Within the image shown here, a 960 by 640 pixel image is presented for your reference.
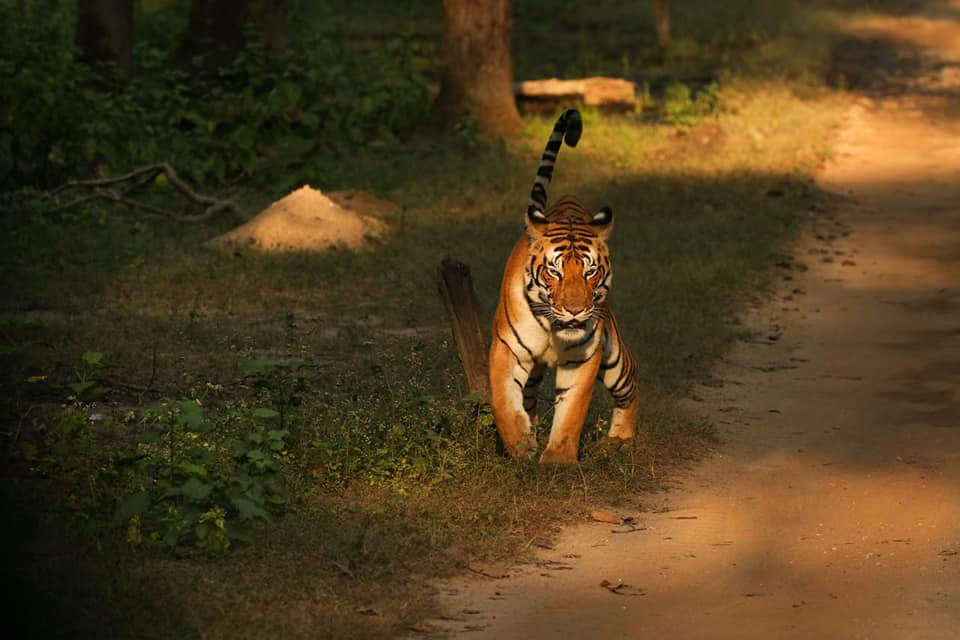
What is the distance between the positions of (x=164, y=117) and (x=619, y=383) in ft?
30.2

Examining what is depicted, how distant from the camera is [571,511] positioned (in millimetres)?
7246

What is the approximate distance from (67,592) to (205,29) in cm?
1543

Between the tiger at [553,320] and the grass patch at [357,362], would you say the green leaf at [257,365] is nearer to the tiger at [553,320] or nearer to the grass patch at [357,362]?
the grass patch at [357,362]

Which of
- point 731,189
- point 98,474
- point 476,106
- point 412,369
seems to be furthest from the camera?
point 476,106

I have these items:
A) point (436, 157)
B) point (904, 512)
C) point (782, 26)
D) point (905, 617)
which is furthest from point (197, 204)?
point (782, 26)

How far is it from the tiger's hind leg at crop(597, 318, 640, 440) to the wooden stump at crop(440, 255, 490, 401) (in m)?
0.59

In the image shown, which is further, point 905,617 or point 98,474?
point 98,474

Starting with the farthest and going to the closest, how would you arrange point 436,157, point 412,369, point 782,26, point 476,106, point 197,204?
point 782,26
point 476,106
point 436,157
point 197,204
point 412,369

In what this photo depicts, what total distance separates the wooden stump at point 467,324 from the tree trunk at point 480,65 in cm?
985

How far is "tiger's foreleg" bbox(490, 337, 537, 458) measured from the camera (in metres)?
7.45

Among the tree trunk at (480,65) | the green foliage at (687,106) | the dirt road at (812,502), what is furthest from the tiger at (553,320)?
the green foliage at (687,106)

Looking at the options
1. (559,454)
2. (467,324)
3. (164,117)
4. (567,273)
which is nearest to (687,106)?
(164,117)

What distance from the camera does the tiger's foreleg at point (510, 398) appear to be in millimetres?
7449

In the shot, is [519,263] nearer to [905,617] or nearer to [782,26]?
[905,617]
